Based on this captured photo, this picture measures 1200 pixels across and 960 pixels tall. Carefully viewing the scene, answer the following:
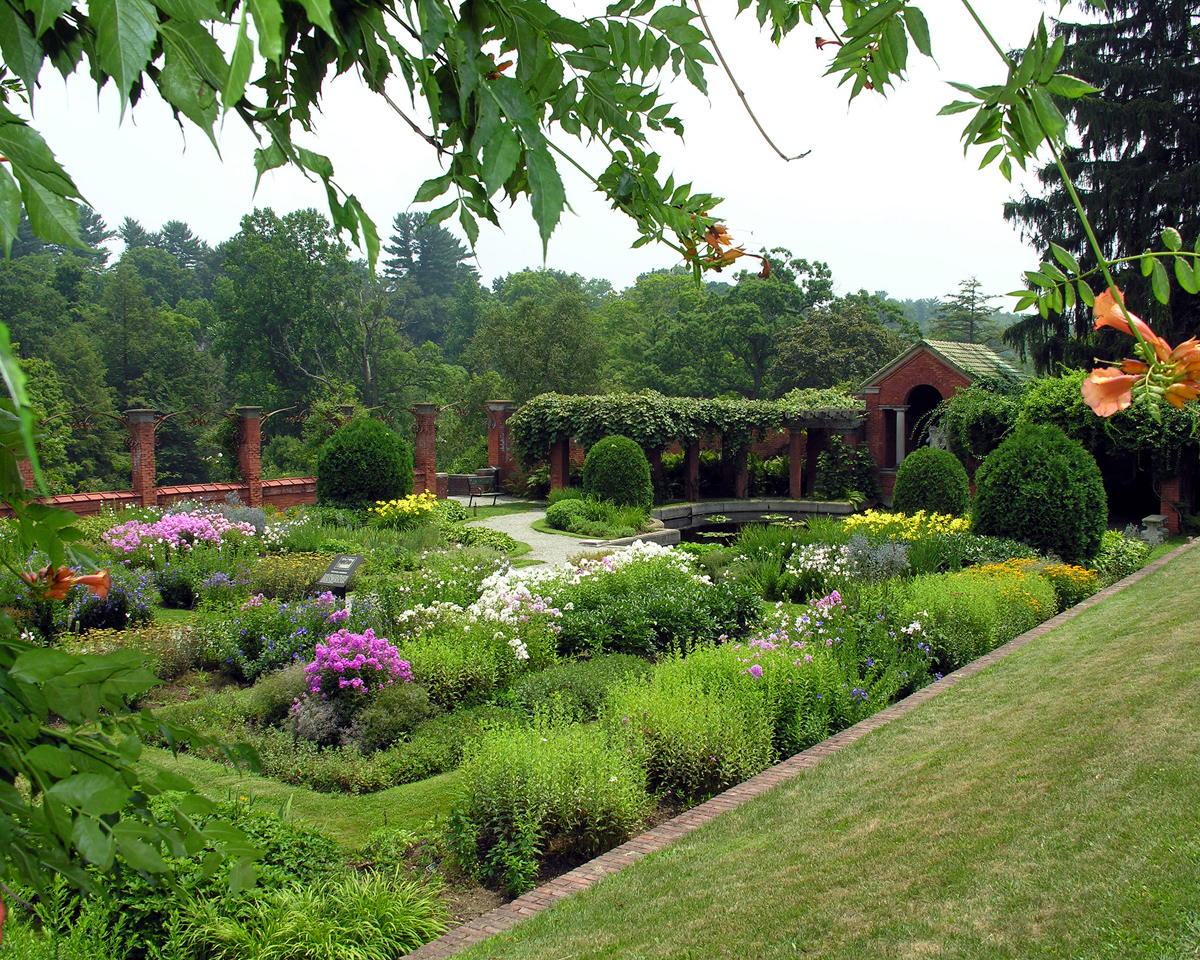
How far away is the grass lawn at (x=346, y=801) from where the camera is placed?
474cm

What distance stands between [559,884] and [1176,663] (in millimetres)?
4195

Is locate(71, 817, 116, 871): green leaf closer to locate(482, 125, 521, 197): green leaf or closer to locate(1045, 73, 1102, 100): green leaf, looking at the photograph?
locate(482, 125, 521, 197): green leaf

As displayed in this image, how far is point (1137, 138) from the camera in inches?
792

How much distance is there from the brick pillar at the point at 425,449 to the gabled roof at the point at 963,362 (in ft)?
38.0

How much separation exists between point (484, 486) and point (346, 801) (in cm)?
1875

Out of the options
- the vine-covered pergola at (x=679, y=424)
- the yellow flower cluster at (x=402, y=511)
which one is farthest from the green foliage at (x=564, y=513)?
the vine-covered pergola at (x=679, y=424)

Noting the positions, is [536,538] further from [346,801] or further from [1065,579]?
[346,801]

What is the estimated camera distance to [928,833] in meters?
3.80

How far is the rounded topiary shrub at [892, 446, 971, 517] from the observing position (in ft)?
47.8

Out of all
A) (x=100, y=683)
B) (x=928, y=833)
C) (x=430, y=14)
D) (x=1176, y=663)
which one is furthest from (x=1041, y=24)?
(x=1176, y=663)

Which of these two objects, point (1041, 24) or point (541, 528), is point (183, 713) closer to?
point (1041, 24)

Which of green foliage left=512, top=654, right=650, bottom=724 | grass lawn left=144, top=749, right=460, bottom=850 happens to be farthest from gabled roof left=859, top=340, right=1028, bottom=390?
grass lawn left=144, top=749, right=460, bottom=850

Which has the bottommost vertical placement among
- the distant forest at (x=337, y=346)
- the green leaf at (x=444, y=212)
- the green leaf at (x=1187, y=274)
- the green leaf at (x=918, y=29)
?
the green leaf at (x=1187, y=274)

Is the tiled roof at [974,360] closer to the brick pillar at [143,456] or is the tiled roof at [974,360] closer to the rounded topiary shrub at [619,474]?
the rounded topiary shrub at [619,474]
